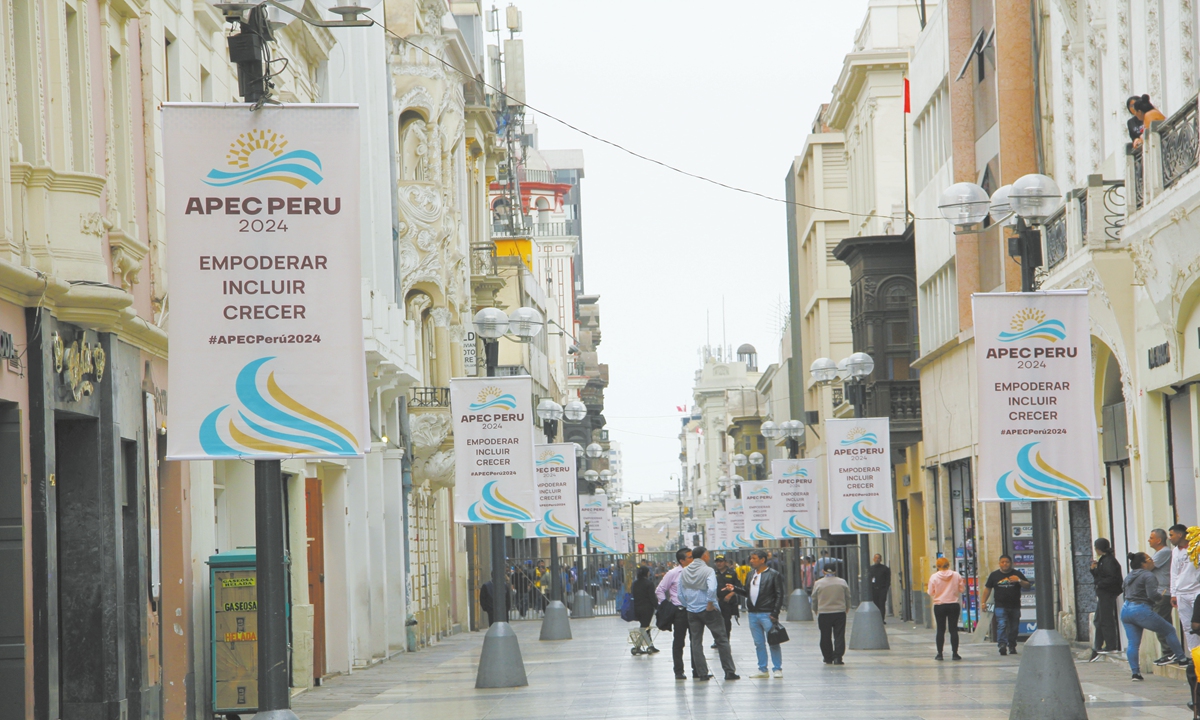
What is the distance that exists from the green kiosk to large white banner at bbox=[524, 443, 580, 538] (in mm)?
15004

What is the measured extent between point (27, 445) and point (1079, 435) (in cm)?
877

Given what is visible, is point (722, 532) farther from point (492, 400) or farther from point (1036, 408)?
point (1036, 408)

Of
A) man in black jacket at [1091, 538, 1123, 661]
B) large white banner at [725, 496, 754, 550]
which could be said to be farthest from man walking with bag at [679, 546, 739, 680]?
large white banner at [725, 496, 754, 550]

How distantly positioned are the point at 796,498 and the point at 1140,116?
20.0 meters

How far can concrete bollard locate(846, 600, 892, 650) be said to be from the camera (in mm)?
29016

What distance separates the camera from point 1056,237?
2398 cm

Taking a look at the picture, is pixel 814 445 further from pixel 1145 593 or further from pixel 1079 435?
pixel 1079 435

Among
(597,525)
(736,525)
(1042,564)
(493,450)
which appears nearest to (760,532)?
(597,525)

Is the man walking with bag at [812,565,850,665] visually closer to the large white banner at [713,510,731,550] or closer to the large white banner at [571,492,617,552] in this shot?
the large white banner at [571,492,617,552]

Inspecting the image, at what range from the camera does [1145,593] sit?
19266 millimetres

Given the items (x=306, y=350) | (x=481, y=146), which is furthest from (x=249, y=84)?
(x=481, y=146)

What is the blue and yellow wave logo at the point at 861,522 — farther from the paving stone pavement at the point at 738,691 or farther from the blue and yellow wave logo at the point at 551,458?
the blue and yellow wave logo at the point at 551,458

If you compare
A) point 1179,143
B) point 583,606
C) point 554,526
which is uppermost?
point 1179,143

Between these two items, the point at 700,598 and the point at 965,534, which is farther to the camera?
the point at 965,534
